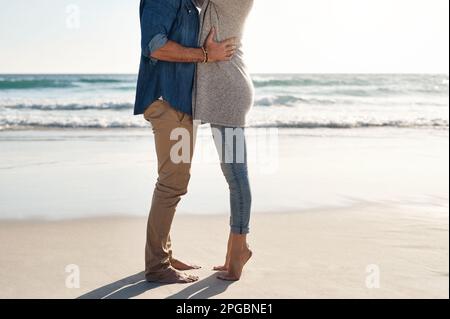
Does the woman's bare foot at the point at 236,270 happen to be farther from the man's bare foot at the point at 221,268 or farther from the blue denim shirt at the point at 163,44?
the blue denim shirt at the point at 163,44

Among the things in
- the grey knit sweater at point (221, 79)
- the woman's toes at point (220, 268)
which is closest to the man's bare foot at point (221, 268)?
the woman's toes at point (220, 268)

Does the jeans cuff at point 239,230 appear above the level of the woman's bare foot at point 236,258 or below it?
above

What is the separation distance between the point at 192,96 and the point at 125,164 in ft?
11.2

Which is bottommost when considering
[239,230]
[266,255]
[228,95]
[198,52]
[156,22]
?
[266,255]

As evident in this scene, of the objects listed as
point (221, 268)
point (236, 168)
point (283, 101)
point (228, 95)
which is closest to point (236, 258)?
point (221, 268)

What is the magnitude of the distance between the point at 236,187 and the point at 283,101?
12.7 metres

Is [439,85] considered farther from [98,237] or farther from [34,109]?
[98,237]

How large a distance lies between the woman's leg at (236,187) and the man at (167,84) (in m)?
0.16

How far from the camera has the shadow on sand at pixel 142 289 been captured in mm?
2730

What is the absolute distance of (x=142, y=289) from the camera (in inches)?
111

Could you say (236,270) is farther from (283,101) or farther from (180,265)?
(283,101)

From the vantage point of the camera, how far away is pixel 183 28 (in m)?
2.78

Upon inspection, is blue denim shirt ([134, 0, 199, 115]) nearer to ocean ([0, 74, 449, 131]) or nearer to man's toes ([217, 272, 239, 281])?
man's toes ([217, 272, 239, 281])
